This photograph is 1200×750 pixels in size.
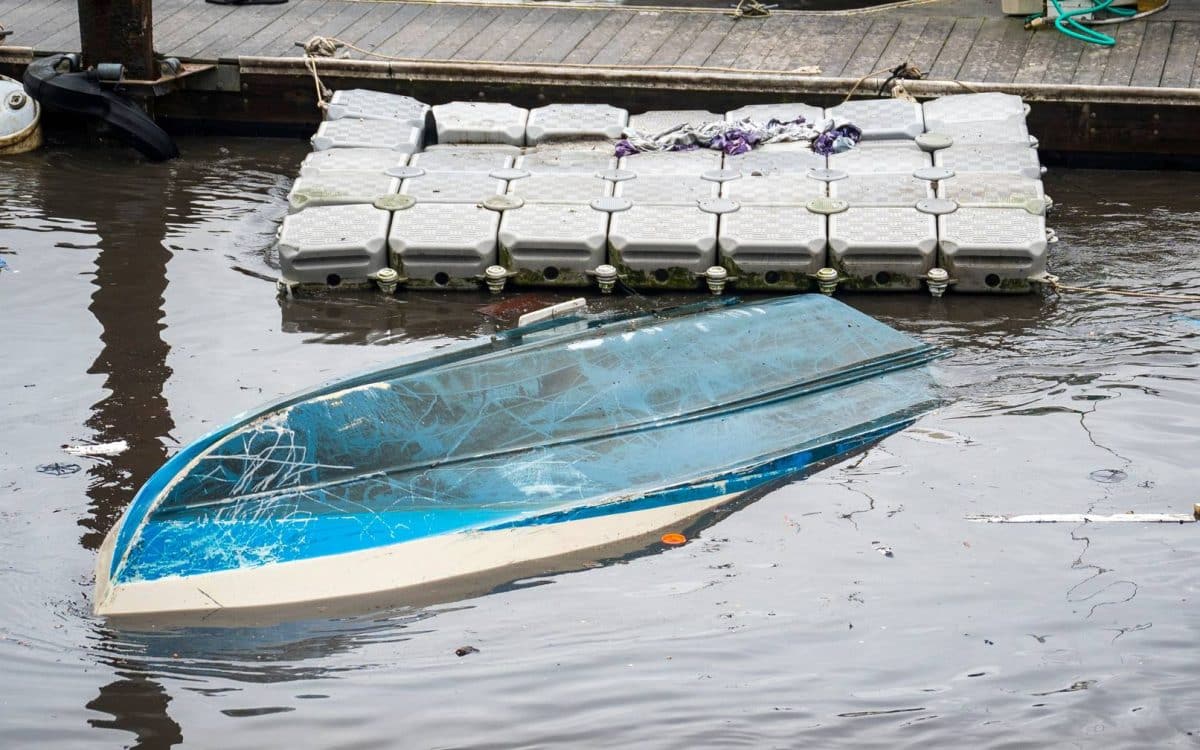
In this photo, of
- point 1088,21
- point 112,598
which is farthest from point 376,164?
point 1088,21

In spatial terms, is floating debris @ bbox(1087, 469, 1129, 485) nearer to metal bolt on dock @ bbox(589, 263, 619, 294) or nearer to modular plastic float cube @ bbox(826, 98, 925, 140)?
metal bolt on dock @ bbox(589, 263, 619, 294)

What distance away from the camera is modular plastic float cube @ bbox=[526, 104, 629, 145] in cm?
1112

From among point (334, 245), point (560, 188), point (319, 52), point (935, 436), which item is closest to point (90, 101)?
point (319, 52)

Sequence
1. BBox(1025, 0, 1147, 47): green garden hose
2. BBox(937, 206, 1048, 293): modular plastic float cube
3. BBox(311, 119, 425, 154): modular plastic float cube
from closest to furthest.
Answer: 1. BBox(937, 206, 1048, 293): modular plastic float cube
2. BBox(311, 119, 425, 154): modular plastic float cube
3. BBox(1025, 0, 1147, 47): green garden hose

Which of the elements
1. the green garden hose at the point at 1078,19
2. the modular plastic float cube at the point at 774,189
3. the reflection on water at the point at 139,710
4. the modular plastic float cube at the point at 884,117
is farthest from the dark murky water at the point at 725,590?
the green garden hose at the point at 1078,19

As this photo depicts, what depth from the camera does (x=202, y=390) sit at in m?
8.28

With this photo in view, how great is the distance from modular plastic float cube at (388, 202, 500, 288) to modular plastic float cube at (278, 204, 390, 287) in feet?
0.38

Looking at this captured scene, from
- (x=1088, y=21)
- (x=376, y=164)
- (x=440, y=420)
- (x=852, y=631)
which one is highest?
(x=1088, y=21)

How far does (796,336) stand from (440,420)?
7.87ft

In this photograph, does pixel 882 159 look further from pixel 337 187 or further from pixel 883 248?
pixel 337 187

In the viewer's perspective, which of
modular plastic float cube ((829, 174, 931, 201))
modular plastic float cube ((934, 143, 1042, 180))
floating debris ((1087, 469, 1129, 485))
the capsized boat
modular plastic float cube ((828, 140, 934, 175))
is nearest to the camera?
the capsized boat

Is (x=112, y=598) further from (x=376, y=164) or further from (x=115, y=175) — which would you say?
(x=115, y=175)

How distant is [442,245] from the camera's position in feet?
31.9

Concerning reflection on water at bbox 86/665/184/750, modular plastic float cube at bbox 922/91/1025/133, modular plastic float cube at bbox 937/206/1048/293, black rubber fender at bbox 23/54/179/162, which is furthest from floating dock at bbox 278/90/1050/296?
reflection on water at bbox 86/665/184/750
